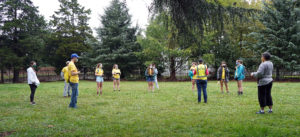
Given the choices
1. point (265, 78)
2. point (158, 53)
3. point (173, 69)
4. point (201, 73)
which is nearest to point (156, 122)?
point (265, 78)

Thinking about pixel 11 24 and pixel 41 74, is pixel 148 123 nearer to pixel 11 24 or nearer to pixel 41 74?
pixel 11 24

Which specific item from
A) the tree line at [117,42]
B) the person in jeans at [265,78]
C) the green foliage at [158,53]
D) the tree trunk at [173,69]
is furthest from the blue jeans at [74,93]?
the tree trunk at [173,69]

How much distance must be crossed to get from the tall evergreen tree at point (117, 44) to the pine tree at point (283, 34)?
51.1 ft

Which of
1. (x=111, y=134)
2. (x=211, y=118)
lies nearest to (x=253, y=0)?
(x=211, y=118)

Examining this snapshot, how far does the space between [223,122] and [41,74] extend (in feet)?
117

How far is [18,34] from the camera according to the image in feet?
103

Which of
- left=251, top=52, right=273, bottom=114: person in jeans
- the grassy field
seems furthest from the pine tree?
the grassy field

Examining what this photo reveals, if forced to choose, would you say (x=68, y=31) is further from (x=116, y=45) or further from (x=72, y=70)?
(x=72, y=70)

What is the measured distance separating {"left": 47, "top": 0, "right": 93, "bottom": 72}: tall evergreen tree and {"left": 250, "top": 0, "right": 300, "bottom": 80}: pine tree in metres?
24.7

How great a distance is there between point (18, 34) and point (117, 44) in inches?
537

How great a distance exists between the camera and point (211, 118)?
6316mm

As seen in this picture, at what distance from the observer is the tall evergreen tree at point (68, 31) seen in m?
34.8

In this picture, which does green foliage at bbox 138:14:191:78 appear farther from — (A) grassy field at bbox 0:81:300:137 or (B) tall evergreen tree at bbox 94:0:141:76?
(A) grassy field at bbox 0:81:300:137

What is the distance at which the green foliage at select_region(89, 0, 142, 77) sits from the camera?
30.6 metres
